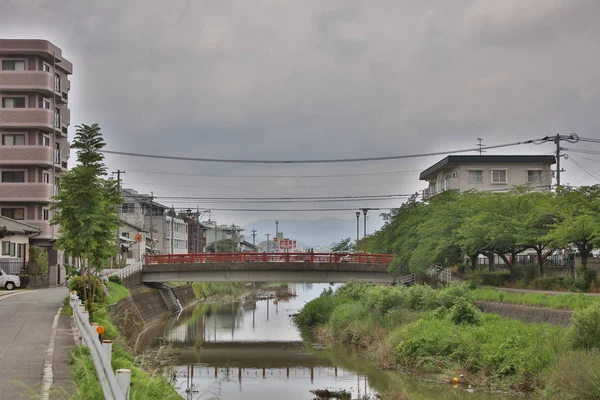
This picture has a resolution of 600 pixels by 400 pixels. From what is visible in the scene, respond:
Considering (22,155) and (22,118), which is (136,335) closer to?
(22,155)

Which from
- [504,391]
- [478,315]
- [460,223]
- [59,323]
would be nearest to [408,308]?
[478,315]

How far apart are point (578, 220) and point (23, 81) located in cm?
4339

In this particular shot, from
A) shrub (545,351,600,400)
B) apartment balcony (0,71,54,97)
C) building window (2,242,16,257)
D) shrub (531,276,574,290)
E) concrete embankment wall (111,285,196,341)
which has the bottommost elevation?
concrete embankment wall (111,285,196,341)

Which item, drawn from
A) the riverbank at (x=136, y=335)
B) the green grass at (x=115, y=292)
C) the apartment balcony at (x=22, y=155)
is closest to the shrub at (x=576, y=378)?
the riverbank at (x=136, y=335)

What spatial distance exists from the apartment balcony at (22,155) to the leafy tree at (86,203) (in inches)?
954

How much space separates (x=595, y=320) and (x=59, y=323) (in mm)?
18541

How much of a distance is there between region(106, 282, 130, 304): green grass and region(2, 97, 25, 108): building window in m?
19.2

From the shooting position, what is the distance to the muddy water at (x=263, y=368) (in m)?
26.1

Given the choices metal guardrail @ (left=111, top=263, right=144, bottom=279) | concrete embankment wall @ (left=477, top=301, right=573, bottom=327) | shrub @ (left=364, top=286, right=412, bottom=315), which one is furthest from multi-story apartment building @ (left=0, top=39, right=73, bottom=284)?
concrete embankment wall @ (left=477, top=301, right=573, bottom=327)

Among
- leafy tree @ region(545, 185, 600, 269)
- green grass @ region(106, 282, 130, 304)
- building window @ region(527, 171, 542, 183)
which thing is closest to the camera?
leafy tree @ region(545, 185, 600, 269)

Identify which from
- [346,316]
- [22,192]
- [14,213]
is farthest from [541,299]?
[14,213]

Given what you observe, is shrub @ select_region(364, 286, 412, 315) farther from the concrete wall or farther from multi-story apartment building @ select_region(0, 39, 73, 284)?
multi-story apartment building @ select_region(0, 39, 73, 284)

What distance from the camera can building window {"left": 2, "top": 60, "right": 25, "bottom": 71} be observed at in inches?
2244

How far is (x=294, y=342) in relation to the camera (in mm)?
43125
